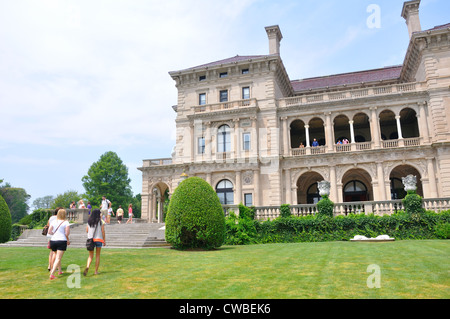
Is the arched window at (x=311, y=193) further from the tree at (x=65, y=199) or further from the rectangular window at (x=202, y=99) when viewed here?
the tree at (x=65, y=199)

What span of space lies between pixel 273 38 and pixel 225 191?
59.4ft

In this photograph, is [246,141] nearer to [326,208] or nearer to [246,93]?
[246,93]

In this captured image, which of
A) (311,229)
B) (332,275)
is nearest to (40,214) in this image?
(311,229)

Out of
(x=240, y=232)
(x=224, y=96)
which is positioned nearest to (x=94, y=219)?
(x=240, y=232)

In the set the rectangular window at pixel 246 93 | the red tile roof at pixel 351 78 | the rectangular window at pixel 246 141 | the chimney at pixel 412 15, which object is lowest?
the rectangular window at pixel 246 141

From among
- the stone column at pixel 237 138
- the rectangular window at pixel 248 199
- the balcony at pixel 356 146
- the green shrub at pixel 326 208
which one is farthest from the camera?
the stone column at pixel 237 138

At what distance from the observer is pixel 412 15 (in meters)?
34.1

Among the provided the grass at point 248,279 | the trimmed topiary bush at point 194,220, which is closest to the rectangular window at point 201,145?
the trimmed topiary bush at point 194,220

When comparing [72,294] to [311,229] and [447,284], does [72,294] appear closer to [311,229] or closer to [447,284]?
[447,284]

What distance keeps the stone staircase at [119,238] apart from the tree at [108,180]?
39450 millimetres

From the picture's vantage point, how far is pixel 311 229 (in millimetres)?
19844

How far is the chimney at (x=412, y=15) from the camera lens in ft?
111
